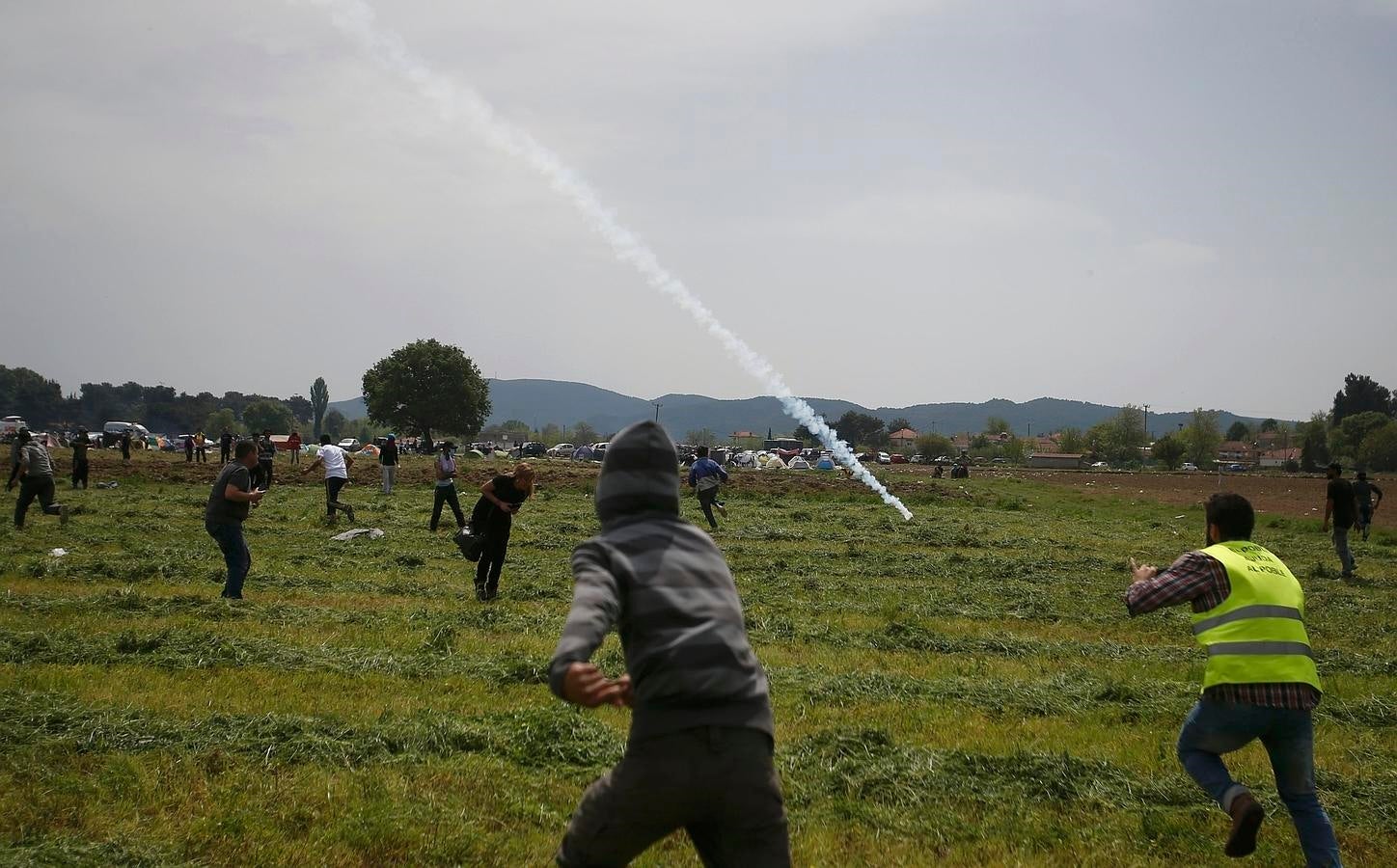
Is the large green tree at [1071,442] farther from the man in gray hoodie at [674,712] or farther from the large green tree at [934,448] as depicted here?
the man in gray hoodie at [674,712]

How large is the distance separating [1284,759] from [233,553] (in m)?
11.5

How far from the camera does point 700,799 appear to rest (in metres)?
3.67

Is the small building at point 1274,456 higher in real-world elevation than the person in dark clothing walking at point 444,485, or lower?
lower

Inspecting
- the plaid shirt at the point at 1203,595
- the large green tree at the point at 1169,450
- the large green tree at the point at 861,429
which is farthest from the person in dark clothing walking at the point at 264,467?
the large green tree at the point at 861,429

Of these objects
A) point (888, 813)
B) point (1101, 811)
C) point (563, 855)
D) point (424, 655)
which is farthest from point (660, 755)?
point (424, 655)

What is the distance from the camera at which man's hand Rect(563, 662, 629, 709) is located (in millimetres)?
3436

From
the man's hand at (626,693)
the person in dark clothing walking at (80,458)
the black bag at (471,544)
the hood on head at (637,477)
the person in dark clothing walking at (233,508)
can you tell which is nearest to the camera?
the man's hand at (626,693)

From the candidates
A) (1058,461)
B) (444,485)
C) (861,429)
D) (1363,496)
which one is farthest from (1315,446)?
(444,485)

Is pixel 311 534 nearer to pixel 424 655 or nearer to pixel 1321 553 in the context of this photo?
pixel 424 655

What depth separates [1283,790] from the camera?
5664 mm

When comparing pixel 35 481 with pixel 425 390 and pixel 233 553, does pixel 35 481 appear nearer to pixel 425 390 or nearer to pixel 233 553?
pixel 233 553

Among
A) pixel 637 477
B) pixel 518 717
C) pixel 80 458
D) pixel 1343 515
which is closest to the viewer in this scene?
pixel 637 477

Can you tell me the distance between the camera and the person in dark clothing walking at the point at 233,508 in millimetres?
12664

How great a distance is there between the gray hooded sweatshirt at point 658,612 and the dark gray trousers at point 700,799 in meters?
0.07
